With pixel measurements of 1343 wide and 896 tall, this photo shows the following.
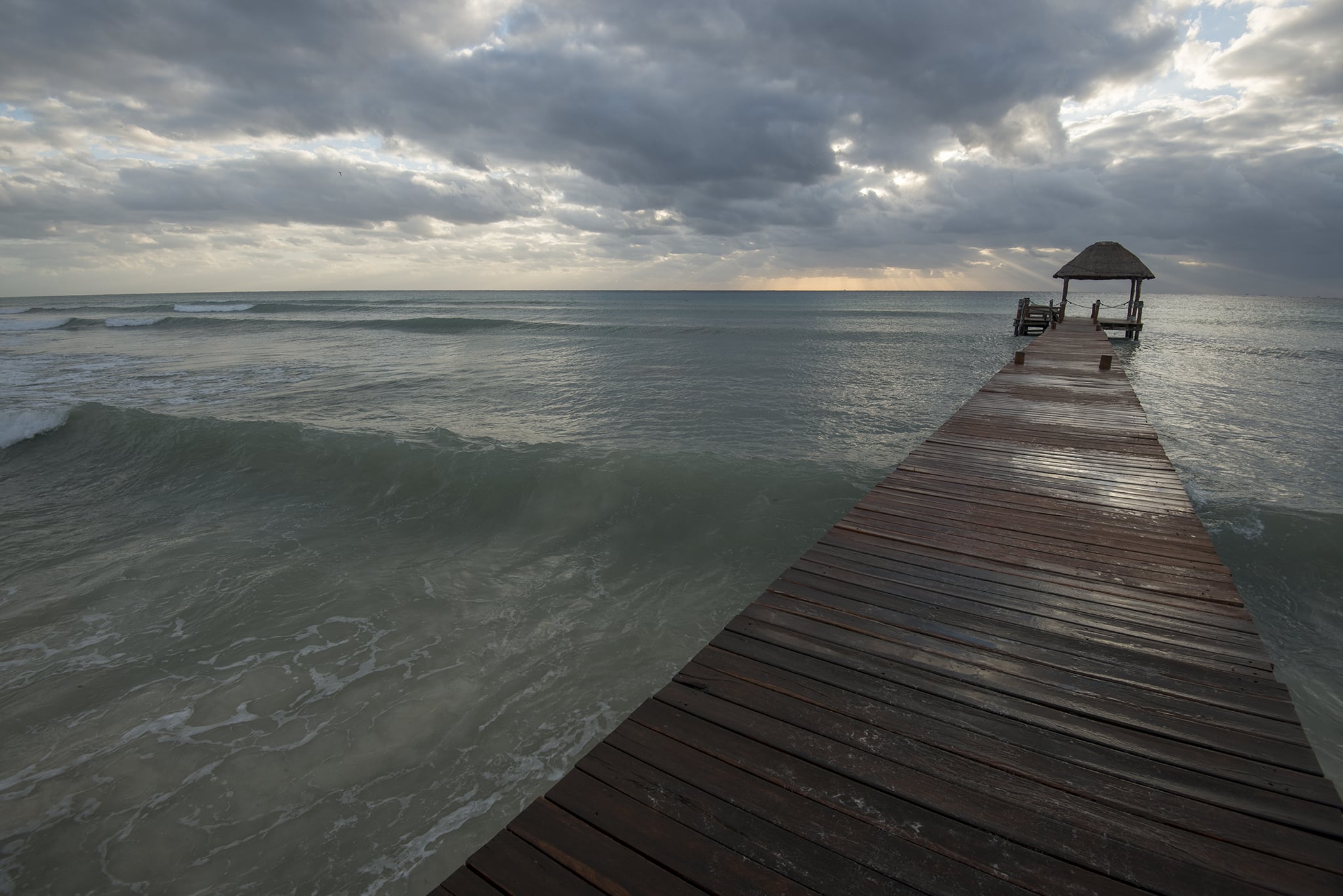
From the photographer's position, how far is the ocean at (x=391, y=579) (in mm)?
4355

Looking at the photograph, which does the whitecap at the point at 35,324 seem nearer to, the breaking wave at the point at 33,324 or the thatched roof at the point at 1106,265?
the breaking wave at the point at 33,324

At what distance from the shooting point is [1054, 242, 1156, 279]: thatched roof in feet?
103

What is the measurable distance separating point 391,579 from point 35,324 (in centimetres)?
7169

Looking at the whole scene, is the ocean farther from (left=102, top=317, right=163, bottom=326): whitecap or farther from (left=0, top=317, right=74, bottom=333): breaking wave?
(left=0, top=317, right=74, bottom=333): breaking wave

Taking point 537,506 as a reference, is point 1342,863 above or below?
above

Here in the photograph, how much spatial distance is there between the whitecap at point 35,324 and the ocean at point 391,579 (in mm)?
45011

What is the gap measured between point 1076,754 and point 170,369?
30.2 meters

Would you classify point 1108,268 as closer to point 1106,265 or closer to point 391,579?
point 1106,265

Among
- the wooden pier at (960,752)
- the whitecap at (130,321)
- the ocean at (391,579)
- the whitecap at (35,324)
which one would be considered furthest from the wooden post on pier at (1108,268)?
the whitecap at (35,324)

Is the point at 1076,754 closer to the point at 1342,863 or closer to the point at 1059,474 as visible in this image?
the point at 1342,863

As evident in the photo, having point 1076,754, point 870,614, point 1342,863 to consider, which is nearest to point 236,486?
point 870,614

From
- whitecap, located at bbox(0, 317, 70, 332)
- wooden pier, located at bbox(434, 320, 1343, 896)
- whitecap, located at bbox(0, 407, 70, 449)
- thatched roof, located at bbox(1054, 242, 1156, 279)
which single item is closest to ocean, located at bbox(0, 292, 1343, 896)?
whitecap, located at bbox(0, 407, 70, 449)

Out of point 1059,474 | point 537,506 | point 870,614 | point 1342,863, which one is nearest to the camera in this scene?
point 1342,863

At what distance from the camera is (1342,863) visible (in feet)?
6.62
